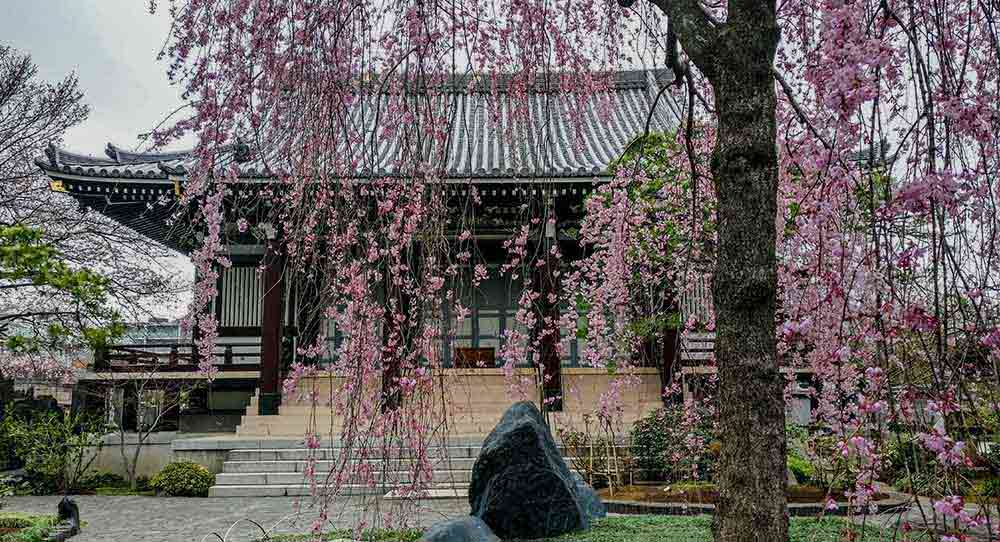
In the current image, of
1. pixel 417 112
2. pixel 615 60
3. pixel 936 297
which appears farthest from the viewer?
pixel 615 60

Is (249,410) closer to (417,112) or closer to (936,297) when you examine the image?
(417,112)

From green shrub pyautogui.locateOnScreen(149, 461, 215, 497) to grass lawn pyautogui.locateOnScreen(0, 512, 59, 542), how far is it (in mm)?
3022

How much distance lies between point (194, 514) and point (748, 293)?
794cm

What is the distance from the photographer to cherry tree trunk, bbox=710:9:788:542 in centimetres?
205

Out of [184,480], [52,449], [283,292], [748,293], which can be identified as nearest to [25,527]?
[184,480]

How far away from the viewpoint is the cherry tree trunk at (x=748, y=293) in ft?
6.72

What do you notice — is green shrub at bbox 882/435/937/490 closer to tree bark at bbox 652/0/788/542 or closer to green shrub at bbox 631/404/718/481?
tree bark at bbox 652/0/788/542

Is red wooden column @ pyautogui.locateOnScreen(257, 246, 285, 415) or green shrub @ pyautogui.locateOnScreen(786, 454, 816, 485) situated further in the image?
red wooden column @ pyautogui.locateOnScreen(257, 246, 285, 415)

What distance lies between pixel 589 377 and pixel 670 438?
16.3 feet

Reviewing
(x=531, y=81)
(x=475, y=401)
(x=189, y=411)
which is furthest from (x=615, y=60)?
Result: (x=189, y=411)

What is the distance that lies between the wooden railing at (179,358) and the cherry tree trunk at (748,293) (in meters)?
11.1

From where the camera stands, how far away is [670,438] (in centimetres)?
813

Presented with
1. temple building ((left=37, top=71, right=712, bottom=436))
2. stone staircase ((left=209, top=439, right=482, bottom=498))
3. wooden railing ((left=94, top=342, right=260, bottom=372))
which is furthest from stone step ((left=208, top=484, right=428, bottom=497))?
wooden railing ((left=94, top=342, right=260, bottom=372))

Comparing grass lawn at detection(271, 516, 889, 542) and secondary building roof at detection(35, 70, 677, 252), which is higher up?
secondary building roof at detection(35, 70, 677, 252)
